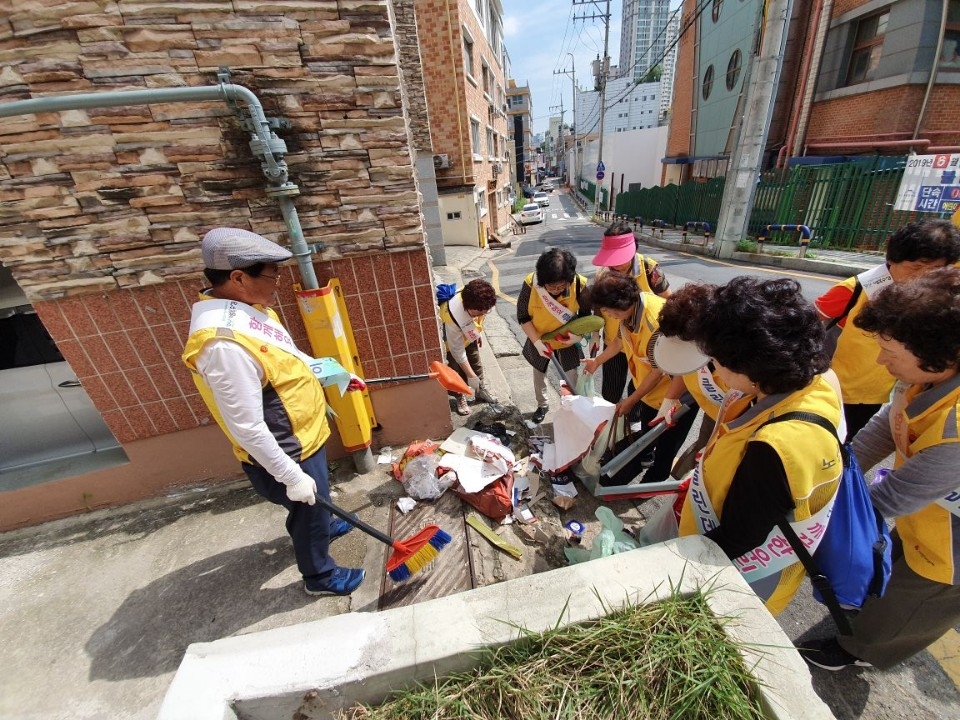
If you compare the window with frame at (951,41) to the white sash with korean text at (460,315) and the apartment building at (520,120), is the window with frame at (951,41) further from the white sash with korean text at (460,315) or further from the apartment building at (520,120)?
the apartment building at (520,120)

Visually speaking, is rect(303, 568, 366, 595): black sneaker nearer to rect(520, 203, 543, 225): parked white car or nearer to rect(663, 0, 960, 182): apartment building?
rect(663, 0, 960, 182): apartment building

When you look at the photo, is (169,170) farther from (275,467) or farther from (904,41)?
(904,41)

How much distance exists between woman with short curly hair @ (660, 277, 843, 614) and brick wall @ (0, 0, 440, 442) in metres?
2.25

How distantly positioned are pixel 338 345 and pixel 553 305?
5.91 ft

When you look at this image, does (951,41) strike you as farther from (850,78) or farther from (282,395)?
(282,395)

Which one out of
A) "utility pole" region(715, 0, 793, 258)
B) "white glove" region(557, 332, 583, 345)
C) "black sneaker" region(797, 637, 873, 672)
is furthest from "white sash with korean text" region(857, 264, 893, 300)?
"utility pole" region(715, 0, 793, 258)

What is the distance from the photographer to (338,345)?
2.90m

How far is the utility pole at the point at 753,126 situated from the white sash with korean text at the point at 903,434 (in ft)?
34.6

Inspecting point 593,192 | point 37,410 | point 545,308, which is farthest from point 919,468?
point 593,192

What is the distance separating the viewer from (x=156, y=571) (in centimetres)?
264

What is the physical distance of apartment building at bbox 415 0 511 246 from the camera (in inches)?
486

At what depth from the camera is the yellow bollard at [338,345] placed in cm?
277

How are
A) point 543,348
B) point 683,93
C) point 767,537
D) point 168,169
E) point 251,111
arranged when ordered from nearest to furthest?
1. point 767,537
2. point 251,111
3. point 168,169
4. point 543,348
5. point 683,93

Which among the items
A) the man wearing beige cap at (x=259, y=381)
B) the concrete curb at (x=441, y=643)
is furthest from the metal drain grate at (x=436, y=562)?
the concrete curb at (x=441, y=643)
